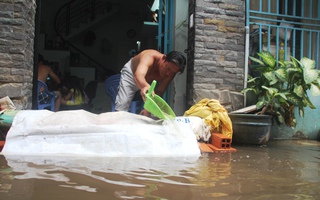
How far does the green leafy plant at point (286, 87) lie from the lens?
356 cm

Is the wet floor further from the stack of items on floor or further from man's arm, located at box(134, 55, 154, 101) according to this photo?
man's arm, located at box(134, 55, 154, 101)

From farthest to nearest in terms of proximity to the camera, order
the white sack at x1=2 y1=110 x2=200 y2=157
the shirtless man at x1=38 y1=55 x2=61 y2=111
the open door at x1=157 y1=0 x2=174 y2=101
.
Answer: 1. the open door at x1=157 y1=0 x2=174 y2=101
2. the shirtless man at x1=38 y1=55 x2=61 y2=111
3. the white sack at x1=2 y1=110 x2=200 y2=157

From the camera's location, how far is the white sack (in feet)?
7.70

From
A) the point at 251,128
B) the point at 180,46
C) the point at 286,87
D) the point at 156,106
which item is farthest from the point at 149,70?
the point at 286,87

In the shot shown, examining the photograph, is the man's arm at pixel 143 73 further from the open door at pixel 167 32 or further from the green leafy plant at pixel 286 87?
the green leafy plant at pixel 286 87

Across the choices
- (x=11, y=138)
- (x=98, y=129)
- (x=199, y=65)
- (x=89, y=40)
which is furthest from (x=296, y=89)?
(x=89, y=40)

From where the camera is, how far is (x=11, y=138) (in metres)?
2.38

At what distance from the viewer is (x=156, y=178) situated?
5.91 ft

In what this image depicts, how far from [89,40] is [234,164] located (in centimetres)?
1140

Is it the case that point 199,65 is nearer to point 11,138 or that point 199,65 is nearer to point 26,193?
point 11,138

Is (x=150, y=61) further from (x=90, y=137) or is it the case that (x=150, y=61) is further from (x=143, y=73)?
(x=90, y=137)

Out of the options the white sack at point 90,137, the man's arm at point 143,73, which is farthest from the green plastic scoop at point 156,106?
the man's arm at point 143,73

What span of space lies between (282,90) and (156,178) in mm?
2608

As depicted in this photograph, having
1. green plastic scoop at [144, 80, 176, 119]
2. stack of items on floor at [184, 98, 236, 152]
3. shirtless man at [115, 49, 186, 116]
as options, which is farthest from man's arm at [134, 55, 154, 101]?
stack of items on floor at [184, 98, 236, 152]
